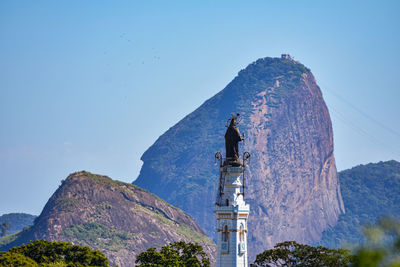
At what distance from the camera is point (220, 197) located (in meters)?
45.1

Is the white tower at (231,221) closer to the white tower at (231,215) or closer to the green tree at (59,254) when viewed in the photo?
the white tower at (231,215)

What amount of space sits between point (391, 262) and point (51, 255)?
182ft

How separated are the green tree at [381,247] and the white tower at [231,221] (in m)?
27.6

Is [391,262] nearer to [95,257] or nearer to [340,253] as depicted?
[340,253]

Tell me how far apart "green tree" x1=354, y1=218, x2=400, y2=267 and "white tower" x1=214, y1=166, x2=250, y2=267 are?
27.6m

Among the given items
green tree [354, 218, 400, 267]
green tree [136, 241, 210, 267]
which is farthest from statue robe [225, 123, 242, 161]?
green tree [354, 218, 400, 267]

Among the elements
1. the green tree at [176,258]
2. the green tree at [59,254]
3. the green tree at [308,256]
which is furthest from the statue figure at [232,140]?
the green tree at [59,254]

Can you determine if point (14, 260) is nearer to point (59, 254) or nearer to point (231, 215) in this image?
point (59, 254)

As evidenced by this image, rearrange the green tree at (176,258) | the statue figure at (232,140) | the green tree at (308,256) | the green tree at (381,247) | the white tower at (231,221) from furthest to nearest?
the green tree at (176,258), the green tree at (308,256), the statue figure at (232,140), the white tower at (231,221), the green tree at (381,247)

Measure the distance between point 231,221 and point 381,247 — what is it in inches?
1141

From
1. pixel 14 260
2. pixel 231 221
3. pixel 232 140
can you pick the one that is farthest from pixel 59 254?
pixel 232 140

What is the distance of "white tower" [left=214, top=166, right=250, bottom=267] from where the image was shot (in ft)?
144

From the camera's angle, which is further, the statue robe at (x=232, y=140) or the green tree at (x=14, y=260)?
the green tree at (x=14, y=260)

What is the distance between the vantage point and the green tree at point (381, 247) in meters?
15.1
